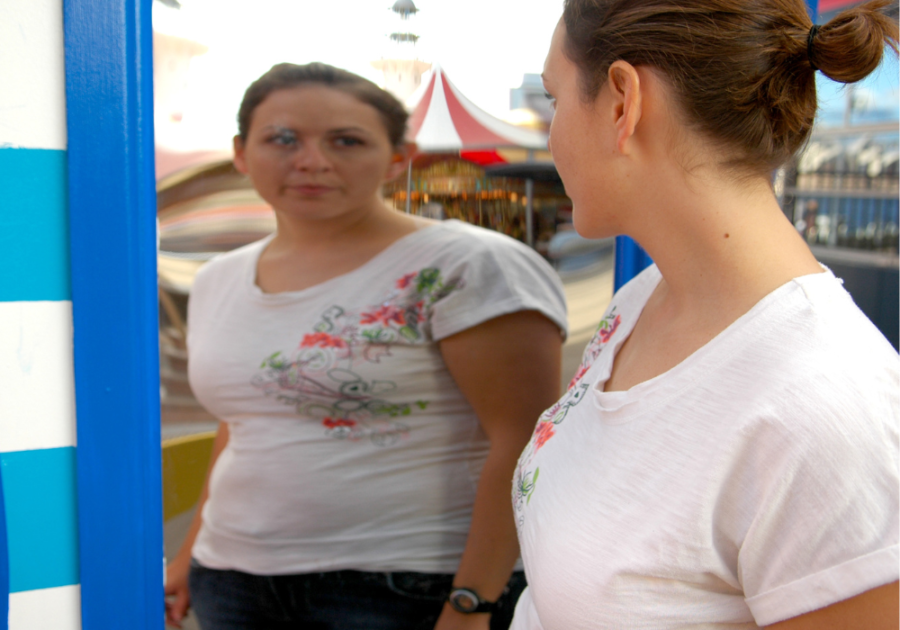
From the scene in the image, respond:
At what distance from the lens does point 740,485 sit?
63cm

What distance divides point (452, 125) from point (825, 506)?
2.55ft

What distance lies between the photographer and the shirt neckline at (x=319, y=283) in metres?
1.12

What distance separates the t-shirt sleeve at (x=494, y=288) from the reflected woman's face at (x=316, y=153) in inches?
7.7

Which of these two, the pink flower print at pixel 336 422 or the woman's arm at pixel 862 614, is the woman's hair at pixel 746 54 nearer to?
the woman's arm at pixel 862 614

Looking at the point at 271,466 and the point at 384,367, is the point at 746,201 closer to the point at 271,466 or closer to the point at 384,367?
the point at 384,367

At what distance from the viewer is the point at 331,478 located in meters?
1.15

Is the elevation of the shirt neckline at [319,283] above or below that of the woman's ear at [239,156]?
below

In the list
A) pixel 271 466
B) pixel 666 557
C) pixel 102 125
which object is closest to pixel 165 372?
pixel 271 466

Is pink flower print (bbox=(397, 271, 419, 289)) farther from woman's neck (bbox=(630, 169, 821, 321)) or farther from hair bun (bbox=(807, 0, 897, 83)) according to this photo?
hair bun (bbox=(807, 0, 897, 83))

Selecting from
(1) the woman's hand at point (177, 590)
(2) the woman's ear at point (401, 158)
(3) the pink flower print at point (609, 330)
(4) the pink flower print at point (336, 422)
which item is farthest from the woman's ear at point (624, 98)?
(1) the woman's hand at point (177, 590)

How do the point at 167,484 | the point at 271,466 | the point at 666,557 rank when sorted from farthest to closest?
the point at 271,466 → the point at 167,484 → the point at 666,557

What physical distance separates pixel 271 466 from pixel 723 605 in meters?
0.74

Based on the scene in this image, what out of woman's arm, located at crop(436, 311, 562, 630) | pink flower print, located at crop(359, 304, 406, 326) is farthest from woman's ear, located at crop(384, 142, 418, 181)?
woman's arm, located at crop(436, 311, 562, 630)

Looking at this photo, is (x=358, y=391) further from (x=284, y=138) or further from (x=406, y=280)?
(x=284, y=138)
